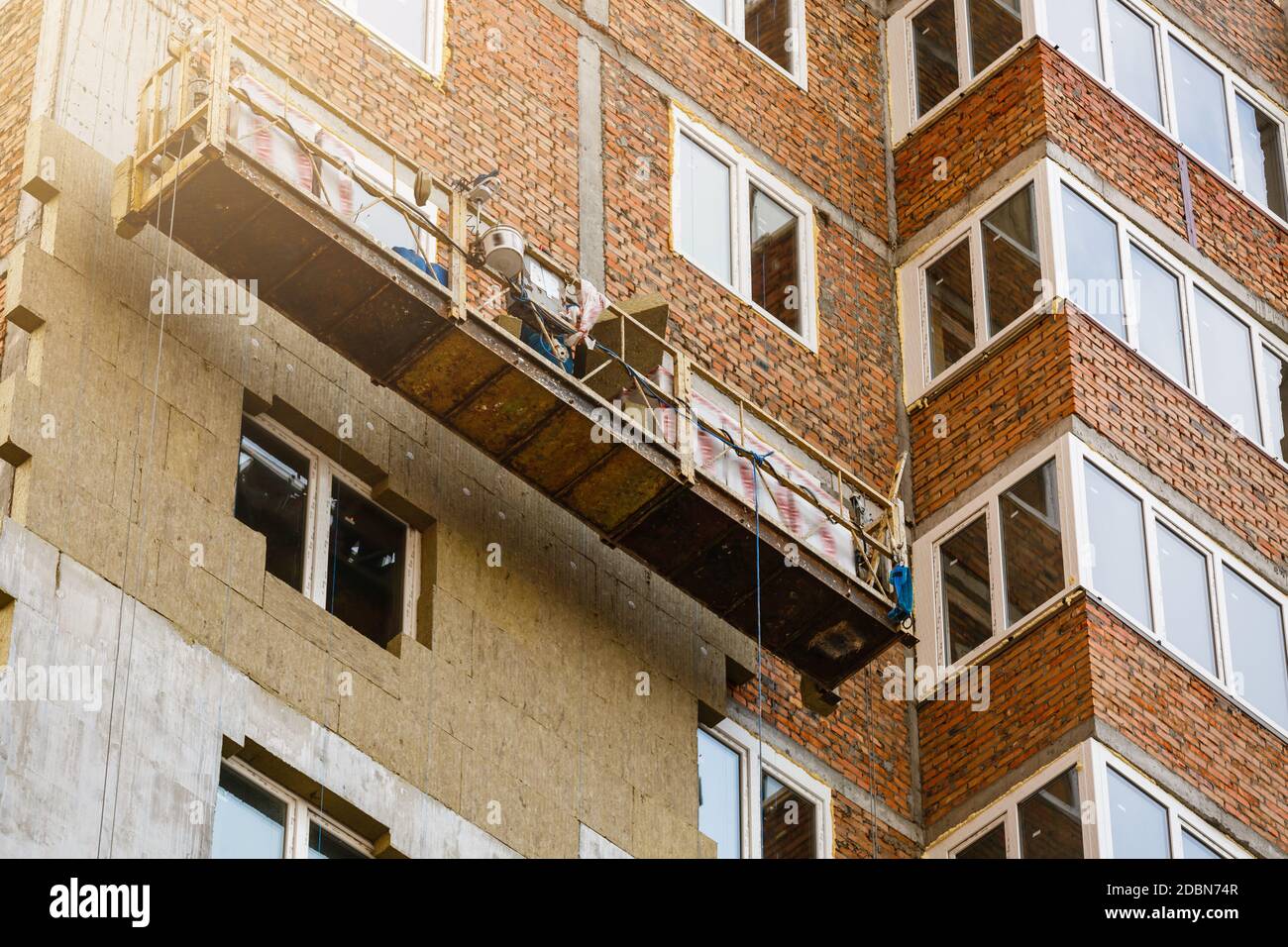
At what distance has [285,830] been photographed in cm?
2142

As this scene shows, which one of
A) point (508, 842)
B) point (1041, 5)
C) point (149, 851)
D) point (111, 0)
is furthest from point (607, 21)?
point (149, 851)

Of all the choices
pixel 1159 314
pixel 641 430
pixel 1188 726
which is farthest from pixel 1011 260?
pixel 641 430

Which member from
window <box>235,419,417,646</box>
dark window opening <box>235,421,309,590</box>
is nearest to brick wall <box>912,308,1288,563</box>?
window <box>235,419,417,646</box>

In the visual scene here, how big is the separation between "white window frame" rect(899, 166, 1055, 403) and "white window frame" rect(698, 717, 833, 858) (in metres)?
5.29

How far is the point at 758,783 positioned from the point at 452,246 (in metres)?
6.11

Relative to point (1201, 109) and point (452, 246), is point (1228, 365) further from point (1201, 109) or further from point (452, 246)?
point (452, 246)

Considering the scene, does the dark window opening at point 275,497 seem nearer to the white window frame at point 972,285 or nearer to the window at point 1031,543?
the window at point 1031,543

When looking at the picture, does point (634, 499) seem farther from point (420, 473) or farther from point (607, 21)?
point (607, 21)

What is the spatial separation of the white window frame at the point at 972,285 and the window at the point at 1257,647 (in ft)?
11.3

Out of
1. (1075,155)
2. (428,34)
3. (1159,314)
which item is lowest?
(1159,314)

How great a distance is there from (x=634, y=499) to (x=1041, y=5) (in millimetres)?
9784

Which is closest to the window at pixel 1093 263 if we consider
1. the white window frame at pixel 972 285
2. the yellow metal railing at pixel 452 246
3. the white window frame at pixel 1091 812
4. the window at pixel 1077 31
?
the white window frame at pixel 972 285

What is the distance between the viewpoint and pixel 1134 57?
105ft
